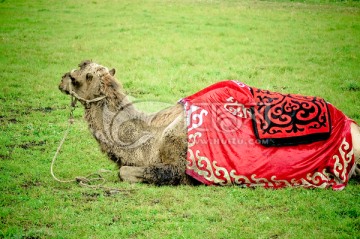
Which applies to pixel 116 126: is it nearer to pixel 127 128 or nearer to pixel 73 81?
pixel 127 128

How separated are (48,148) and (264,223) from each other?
500 cm

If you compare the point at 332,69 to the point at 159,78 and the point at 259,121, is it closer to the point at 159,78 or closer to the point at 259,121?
the point at 159,78

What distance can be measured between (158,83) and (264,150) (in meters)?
6.98

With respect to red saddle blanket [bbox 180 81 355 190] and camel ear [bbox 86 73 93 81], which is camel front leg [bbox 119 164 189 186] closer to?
red saddle blanket [bbox 180 81 355 190]

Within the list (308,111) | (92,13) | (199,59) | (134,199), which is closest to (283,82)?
(199,59)

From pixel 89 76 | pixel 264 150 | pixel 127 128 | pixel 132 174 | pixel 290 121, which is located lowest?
pixel 132 174

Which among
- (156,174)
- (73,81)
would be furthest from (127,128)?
(73,81)

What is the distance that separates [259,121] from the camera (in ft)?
23.4

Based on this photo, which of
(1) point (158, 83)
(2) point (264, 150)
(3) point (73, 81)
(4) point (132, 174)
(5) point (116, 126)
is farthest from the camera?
(1) point (158, 83)

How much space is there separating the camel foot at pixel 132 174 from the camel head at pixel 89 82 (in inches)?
48.9

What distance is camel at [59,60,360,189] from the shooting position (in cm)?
724

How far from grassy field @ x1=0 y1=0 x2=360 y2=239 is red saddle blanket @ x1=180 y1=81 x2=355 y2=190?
0.23 metres

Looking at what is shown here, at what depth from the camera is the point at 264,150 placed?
708 cm

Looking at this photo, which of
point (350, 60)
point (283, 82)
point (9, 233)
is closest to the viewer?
point (9, 233)
